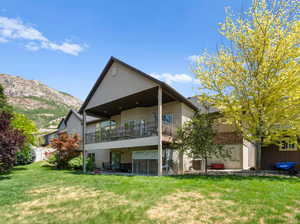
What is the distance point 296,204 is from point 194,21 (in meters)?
13.3

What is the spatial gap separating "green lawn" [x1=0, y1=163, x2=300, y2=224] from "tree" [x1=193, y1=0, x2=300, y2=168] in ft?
14.8

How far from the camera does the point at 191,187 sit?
8.54 m

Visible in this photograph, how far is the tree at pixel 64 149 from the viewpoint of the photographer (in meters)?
20.3

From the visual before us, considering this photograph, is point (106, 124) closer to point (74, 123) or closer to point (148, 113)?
point (148, 113)

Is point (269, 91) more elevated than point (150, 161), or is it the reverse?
point (269, 91)

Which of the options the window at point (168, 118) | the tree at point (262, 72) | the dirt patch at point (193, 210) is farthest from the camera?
the window at point (168, 118)

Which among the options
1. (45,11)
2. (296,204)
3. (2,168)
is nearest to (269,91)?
(296,204)

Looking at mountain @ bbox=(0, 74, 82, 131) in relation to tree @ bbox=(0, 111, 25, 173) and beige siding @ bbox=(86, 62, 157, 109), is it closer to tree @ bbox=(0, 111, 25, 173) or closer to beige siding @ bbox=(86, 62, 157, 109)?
beige siding @ bbox=(86, 62, 157, 109)

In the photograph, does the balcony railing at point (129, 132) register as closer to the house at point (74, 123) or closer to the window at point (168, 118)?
the window at point (168, 118)

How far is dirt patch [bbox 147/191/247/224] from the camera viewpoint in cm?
559

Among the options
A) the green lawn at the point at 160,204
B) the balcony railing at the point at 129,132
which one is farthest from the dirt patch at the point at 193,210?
the balcony railing at the point at 129,132

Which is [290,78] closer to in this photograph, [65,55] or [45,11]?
[45,11]

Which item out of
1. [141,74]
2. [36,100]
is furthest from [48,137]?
[36,100]

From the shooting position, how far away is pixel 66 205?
24.0 feet
